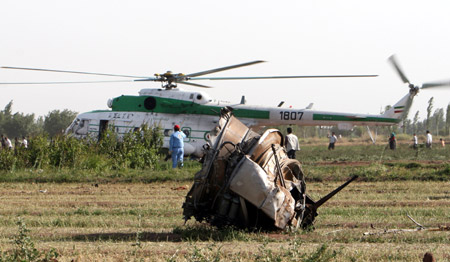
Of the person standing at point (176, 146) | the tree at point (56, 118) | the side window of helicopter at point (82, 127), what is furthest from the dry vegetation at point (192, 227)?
the tree at point (56, 118)

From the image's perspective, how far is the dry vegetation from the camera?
735 centimetres

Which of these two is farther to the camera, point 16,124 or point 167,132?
point 16,124

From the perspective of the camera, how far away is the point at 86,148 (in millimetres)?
23406

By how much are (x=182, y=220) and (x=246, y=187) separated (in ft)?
8.81

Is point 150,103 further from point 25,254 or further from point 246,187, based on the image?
point 25,254

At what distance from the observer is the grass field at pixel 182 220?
24.3 feet

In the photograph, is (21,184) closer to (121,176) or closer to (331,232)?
(121,176)

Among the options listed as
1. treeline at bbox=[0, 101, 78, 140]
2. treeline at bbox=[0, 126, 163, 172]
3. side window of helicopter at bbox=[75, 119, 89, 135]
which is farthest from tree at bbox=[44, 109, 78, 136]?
treeline at bbox=[0, 126, 163, 172]

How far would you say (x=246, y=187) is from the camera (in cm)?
891

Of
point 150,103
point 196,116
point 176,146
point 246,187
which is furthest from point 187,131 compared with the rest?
point 246,187

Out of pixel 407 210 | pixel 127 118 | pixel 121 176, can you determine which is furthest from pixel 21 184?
pixel 407 210

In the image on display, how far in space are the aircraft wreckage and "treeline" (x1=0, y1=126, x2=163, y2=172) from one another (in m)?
12.9

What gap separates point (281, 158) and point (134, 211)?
3811 millimetres

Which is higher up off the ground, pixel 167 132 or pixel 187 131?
pixel 187 131
